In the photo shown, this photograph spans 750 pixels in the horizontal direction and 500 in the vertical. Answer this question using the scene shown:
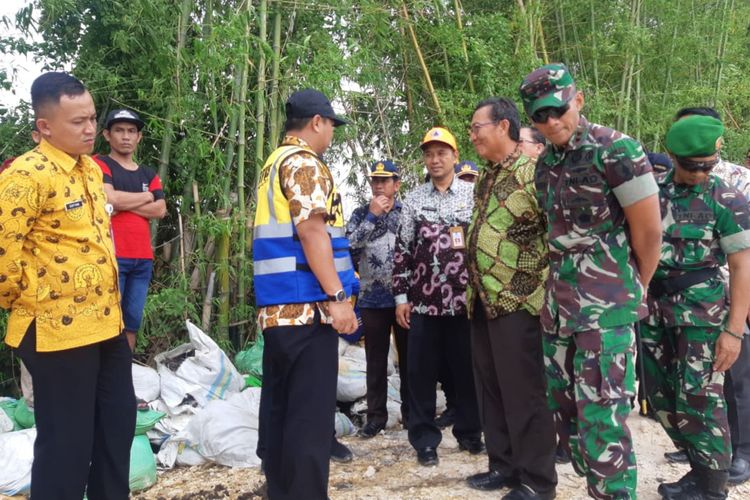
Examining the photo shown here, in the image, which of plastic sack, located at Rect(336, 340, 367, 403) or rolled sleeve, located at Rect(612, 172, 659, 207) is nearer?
rolled sleeve, located at Rect(612, 172, 659, 207)

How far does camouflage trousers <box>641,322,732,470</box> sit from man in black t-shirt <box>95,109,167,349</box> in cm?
282

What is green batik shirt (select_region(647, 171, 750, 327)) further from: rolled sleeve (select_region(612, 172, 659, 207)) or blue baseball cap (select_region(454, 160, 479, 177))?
blue baseball cap (select_region(454, 160, 479, 177))

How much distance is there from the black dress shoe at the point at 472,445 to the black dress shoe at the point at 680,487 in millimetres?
1073

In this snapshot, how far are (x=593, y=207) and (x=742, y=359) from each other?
165cm

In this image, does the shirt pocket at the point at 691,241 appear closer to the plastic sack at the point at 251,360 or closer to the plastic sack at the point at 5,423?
the plastic sack at the point at 251,360

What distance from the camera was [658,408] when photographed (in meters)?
2.96

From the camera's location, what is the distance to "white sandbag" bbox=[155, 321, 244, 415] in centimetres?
391

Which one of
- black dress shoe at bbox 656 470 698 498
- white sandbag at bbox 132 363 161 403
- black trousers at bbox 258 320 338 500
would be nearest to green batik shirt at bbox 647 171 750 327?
black dress shoe at bbox 656 470 698 498

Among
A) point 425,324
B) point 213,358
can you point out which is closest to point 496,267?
point 425,324

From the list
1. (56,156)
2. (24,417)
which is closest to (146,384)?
(24,417)

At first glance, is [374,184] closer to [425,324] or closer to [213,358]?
[425,324]

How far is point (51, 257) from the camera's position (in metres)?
2.18

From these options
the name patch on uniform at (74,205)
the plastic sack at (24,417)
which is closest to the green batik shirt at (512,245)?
the name patch on uniform at (74,205)

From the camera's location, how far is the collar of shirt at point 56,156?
7.37ft
